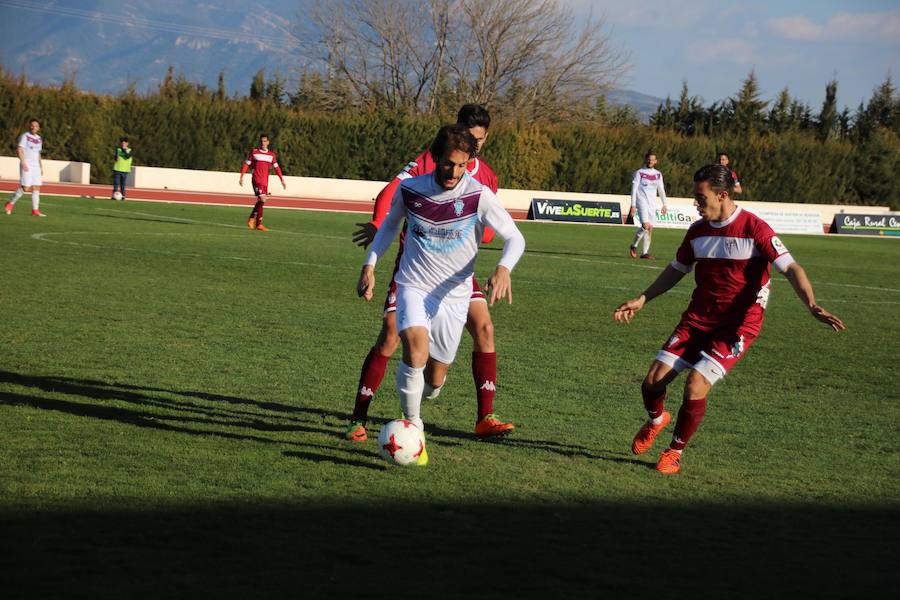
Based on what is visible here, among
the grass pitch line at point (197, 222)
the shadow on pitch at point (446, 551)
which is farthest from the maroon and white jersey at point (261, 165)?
the shadow on pitch at point (446, 551)

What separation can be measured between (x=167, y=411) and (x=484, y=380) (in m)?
1.95

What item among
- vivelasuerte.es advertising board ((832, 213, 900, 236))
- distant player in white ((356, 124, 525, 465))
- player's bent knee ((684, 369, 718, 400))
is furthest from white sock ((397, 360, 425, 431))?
vivelasuerte.es advertising board ((832, 213, 900, 236))

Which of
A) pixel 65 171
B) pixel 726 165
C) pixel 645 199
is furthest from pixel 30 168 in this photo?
pixel 65 171

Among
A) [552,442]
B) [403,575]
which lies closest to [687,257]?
[552,442]

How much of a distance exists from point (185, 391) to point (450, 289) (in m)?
2.32

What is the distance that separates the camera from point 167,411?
6.92 m

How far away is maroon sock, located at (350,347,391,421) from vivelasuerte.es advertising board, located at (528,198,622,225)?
30.5 metres

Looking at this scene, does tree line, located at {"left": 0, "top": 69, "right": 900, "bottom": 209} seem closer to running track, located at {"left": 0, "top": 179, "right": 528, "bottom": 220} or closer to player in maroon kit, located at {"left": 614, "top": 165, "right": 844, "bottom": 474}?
running track, located at {"left": 0, "top": 179, "right": 528, "bottom": 220}

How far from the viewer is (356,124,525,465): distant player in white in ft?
19.8

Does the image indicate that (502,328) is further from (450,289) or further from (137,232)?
(137,232)

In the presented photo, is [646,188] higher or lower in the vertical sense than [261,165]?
higher

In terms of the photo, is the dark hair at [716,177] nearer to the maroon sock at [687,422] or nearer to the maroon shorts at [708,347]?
the maroon shorts at [708,347]

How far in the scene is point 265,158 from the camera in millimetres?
25031

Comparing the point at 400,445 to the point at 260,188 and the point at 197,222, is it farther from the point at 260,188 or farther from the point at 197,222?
the point at 197,222
